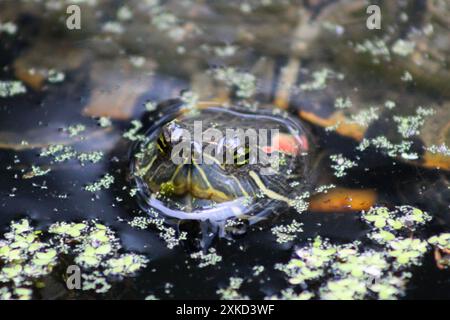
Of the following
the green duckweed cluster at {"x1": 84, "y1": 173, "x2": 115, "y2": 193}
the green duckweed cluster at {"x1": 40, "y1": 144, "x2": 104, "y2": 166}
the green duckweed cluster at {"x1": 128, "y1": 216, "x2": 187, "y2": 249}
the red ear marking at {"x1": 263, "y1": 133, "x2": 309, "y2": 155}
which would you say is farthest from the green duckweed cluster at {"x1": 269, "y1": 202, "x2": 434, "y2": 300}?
the green duckweed cluster at {"x1": 40, "y1": 144, "x2": 104, "y2": 166}

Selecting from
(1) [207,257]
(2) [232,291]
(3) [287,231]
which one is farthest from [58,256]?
(3) [287,231]

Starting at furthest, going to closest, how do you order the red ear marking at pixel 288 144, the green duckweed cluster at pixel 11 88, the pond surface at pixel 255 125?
the green duckweed cluster at pixel 11 88, the red ear marking at pixel 288 144, the pond surface at pixel 255 125

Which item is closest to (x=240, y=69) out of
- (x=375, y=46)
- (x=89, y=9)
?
(x=375, y=46)

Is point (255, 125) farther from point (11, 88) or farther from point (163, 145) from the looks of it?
point (11, 88)

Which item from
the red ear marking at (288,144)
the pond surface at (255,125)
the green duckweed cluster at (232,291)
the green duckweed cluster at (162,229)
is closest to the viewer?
the green duckweed cluster at (232,291)

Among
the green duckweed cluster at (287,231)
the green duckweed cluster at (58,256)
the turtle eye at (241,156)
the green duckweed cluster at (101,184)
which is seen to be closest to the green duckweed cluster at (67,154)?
the green duckweed cluster at (101,184)

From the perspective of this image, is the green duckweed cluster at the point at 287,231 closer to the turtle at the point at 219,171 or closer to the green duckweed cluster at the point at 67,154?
the turtle at the point at 219,171

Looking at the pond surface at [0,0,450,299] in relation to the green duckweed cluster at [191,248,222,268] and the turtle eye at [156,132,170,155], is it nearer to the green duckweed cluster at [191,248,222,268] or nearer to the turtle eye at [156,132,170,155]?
the green duckweed cluster at [191,248,222,268]
